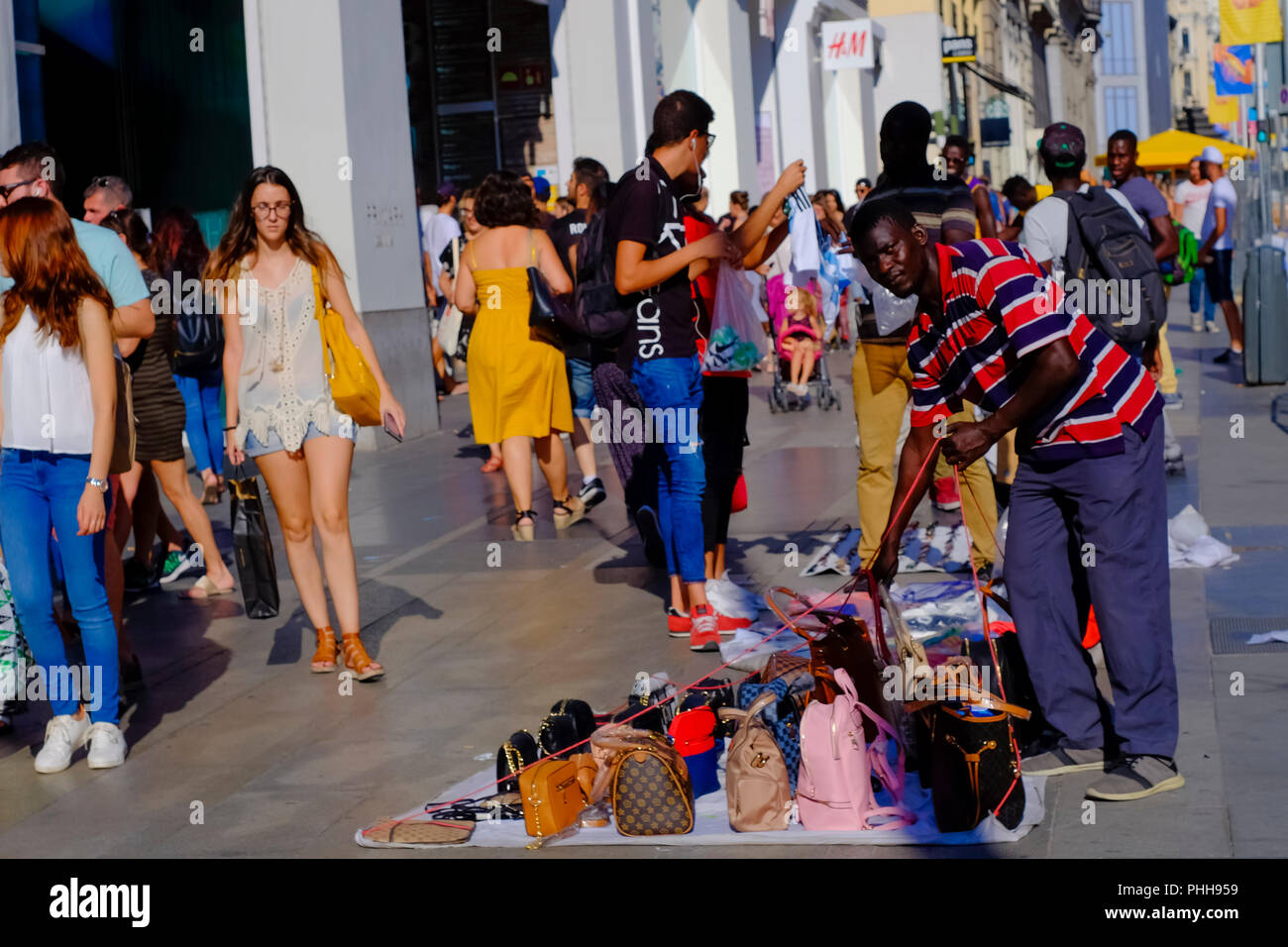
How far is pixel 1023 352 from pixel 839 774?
124cm

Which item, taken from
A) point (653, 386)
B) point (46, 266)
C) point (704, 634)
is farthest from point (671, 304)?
point (46, 266)

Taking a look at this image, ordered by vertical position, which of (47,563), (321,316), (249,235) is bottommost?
(47,563)

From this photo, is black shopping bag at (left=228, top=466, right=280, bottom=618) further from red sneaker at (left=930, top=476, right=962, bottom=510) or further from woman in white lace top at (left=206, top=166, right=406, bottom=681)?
red sneaker at (left=930, top=476, right=962, bottom=510)

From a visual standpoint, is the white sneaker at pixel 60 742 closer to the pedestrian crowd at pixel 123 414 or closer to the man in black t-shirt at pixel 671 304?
the pedestrian crowd at pixel 123 414

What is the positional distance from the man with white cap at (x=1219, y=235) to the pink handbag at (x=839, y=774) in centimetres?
1294

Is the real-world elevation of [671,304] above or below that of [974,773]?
above

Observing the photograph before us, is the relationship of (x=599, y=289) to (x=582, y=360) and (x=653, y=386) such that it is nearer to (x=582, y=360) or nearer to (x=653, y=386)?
(x=653, y=386)

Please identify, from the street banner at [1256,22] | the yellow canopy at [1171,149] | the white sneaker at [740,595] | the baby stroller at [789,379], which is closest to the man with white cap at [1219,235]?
the street banner at [1256,22]

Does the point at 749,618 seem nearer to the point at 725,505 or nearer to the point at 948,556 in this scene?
the point at 725,505

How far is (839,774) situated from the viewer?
4.68 metres

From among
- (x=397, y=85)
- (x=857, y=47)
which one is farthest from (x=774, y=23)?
(x=397, y=85)

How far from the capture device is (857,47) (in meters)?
29.8

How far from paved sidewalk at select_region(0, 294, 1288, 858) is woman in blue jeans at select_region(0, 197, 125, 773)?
0.45 metres
